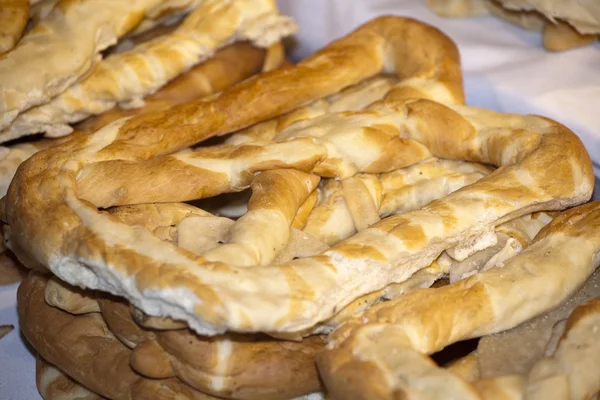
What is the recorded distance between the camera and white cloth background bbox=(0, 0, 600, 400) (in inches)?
63.3

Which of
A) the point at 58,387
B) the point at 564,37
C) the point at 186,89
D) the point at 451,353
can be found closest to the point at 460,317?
the point at 451,353

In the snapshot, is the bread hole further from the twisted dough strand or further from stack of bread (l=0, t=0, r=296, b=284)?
stack of bread (l=0, t=0, r=296, b=284)

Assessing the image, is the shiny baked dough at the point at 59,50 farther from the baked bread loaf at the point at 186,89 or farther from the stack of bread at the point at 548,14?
the stack of bread at the point at 548,14

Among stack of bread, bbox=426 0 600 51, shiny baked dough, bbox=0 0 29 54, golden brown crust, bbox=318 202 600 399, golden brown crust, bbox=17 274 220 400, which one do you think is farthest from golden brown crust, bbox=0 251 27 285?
stack of bread, bbox=426 0 600 51

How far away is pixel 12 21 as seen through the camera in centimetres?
177

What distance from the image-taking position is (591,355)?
1.13 metres

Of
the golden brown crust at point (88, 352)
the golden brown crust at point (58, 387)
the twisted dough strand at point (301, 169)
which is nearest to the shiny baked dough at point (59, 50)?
the twisted dough strand at point (301, 169)

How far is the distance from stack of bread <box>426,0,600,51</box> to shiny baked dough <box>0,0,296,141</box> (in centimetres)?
57

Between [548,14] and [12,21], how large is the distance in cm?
136

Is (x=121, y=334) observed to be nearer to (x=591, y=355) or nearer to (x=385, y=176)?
(x=385, y=176)

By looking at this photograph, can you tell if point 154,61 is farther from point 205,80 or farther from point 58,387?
point 58,387

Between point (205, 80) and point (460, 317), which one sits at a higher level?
point (205, 80)

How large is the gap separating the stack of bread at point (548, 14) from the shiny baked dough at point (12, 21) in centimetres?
124

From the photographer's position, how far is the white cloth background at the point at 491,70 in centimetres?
161
